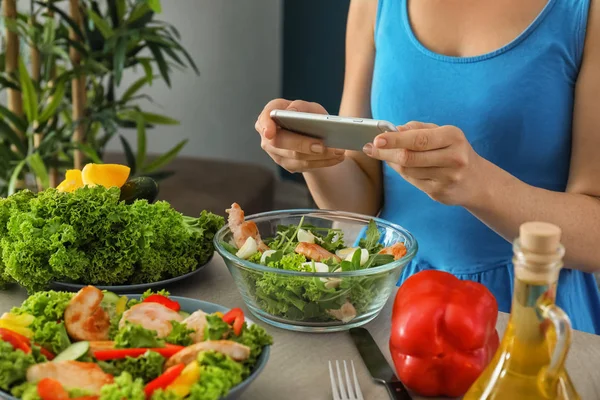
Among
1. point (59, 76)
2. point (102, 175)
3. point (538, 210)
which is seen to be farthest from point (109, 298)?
point (59, 76)

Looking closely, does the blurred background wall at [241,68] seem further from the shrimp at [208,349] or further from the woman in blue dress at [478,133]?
the shrimp at [208,349]

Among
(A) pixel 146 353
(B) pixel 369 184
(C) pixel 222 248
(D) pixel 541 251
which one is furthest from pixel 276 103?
(D) pixel 541 251

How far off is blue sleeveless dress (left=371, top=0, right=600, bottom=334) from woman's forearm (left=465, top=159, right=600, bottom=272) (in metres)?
0.17

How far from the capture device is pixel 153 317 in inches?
35.4

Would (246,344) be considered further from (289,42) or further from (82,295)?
(289,42)

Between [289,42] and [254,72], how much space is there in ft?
0.89

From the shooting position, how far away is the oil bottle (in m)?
0.62

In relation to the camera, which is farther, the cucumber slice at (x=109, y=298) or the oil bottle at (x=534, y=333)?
the cucumber slice at (x=109, y=298)

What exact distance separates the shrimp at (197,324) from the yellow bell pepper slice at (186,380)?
0.28 ft

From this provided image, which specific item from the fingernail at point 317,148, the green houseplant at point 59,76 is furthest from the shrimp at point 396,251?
the green houseplant at point 59,76

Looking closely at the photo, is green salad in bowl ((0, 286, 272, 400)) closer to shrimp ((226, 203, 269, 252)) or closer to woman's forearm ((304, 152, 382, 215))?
shrimp ((226, 203, 269, 252))

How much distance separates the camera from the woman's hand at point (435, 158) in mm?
1054

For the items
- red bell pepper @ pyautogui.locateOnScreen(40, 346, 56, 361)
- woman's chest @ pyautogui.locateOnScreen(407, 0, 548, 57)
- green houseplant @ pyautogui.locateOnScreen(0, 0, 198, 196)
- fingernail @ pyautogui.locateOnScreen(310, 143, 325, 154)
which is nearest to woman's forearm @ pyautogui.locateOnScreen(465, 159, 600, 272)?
fingernail @ pyautogui.locateOnScreen(310, 143, 325, 154)

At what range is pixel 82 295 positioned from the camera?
92 centimetres
